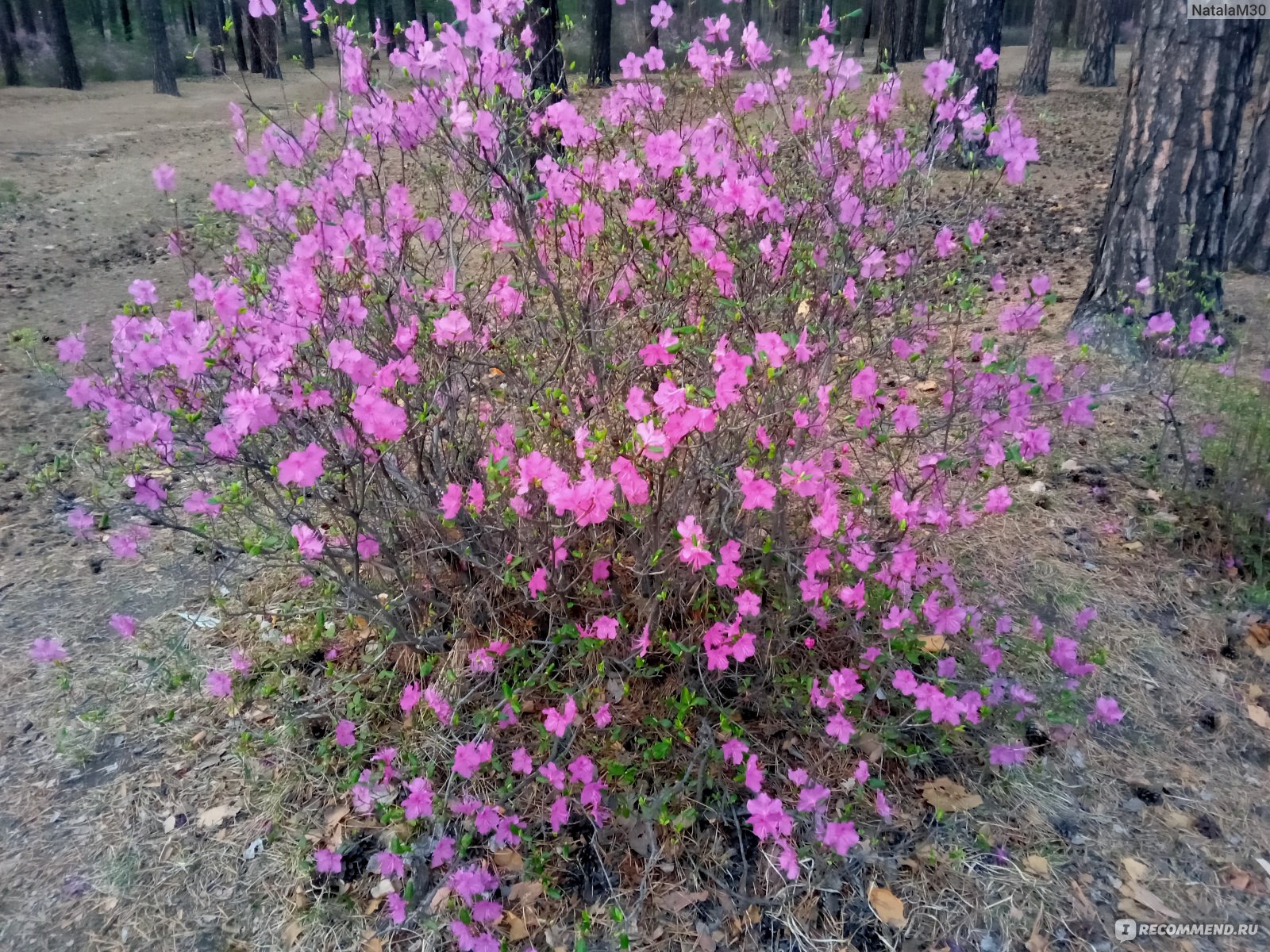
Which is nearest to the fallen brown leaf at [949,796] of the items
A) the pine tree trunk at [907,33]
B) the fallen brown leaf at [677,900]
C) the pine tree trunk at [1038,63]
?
the fallen brown leaf at [677,900]

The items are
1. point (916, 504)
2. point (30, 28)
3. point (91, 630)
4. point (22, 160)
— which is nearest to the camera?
point (916, 504)

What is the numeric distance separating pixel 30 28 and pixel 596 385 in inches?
1225

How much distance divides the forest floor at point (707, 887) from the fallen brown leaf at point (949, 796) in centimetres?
3

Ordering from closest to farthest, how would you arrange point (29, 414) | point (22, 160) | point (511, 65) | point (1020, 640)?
point (511, 65), point (1020, 640), point (29, 414), point (22, 160)

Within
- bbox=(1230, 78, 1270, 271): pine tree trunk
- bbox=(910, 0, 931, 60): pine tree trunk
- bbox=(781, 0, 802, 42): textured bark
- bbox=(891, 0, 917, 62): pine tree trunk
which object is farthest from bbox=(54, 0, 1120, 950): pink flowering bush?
bbox=(781, 0, 802, 42): textured bark

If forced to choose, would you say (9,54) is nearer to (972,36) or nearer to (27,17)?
(27,17)

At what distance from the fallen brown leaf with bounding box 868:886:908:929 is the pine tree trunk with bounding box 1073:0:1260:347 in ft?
9.75

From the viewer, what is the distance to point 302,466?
5.40 feet

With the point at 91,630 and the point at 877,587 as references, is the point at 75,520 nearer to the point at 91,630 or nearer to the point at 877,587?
the point at 91,630

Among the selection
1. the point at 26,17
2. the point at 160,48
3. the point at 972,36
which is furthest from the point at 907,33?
the point at 26,17

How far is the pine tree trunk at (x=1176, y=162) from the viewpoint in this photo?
12.0 feet

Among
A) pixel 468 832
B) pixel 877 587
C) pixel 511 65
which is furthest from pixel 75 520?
pixel 877 587

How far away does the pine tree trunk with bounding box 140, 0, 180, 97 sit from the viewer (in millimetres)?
17453

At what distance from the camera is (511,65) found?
86.6 inches
